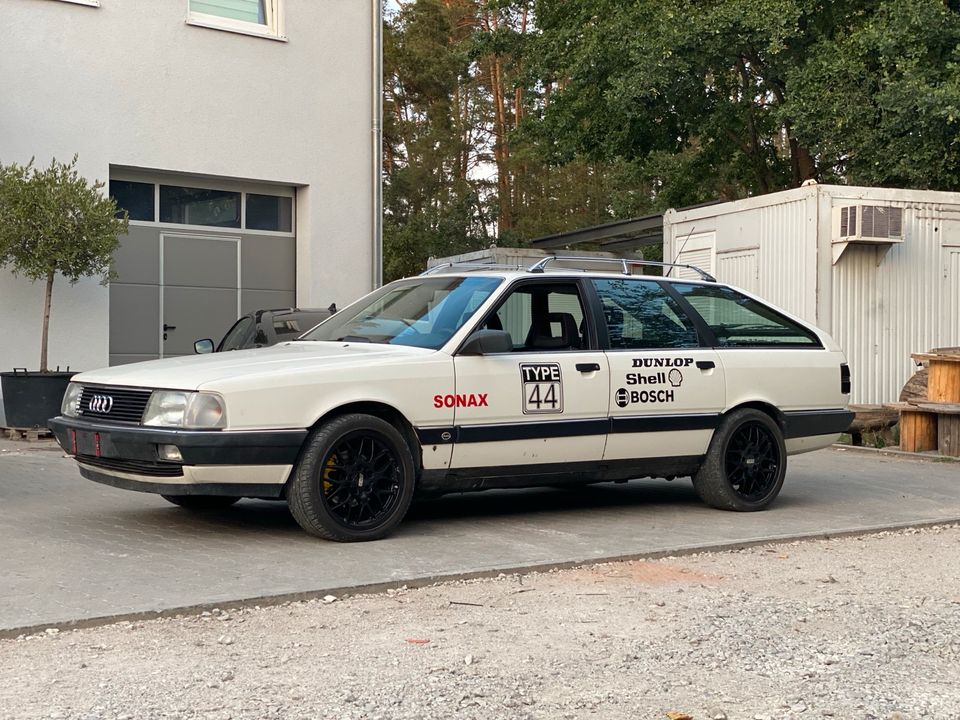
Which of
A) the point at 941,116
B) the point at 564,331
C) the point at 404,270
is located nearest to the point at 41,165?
the point at 564,331

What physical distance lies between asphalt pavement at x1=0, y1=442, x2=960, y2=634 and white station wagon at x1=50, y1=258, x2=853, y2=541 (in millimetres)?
300

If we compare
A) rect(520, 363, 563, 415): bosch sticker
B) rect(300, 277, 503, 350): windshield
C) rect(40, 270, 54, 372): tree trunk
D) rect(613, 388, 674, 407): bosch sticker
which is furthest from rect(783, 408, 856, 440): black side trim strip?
rect(40, 270, 54, 372): tree trunk

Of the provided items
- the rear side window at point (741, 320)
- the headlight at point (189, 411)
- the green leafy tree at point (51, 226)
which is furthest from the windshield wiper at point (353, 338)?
the green leafy tree at point (51, 226)

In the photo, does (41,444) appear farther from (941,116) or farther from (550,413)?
(941,116)

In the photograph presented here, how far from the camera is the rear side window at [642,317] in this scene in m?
8.23

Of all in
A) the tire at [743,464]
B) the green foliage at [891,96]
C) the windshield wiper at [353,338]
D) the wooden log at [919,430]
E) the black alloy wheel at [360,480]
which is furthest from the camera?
the green foliage at [891,96]

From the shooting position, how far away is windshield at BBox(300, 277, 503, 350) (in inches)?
301

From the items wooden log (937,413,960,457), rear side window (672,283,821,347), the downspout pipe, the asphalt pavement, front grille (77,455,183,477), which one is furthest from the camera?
the downspout pipe

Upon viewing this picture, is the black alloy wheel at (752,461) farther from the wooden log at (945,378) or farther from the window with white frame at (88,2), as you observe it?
the window with white frame at (88,2)

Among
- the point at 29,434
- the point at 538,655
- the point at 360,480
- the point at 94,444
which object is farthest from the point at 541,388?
the point at 29,434

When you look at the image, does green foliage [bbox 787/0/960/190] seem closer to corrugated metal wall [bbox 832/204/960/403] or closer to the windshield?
corrugated metal wall [bbox 832/204/960/403]

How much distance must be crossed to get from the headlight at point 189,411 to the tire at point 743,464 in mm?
3494

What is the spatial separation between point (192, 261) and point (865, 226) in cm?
837

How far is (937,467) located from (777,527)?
438 centimetres
